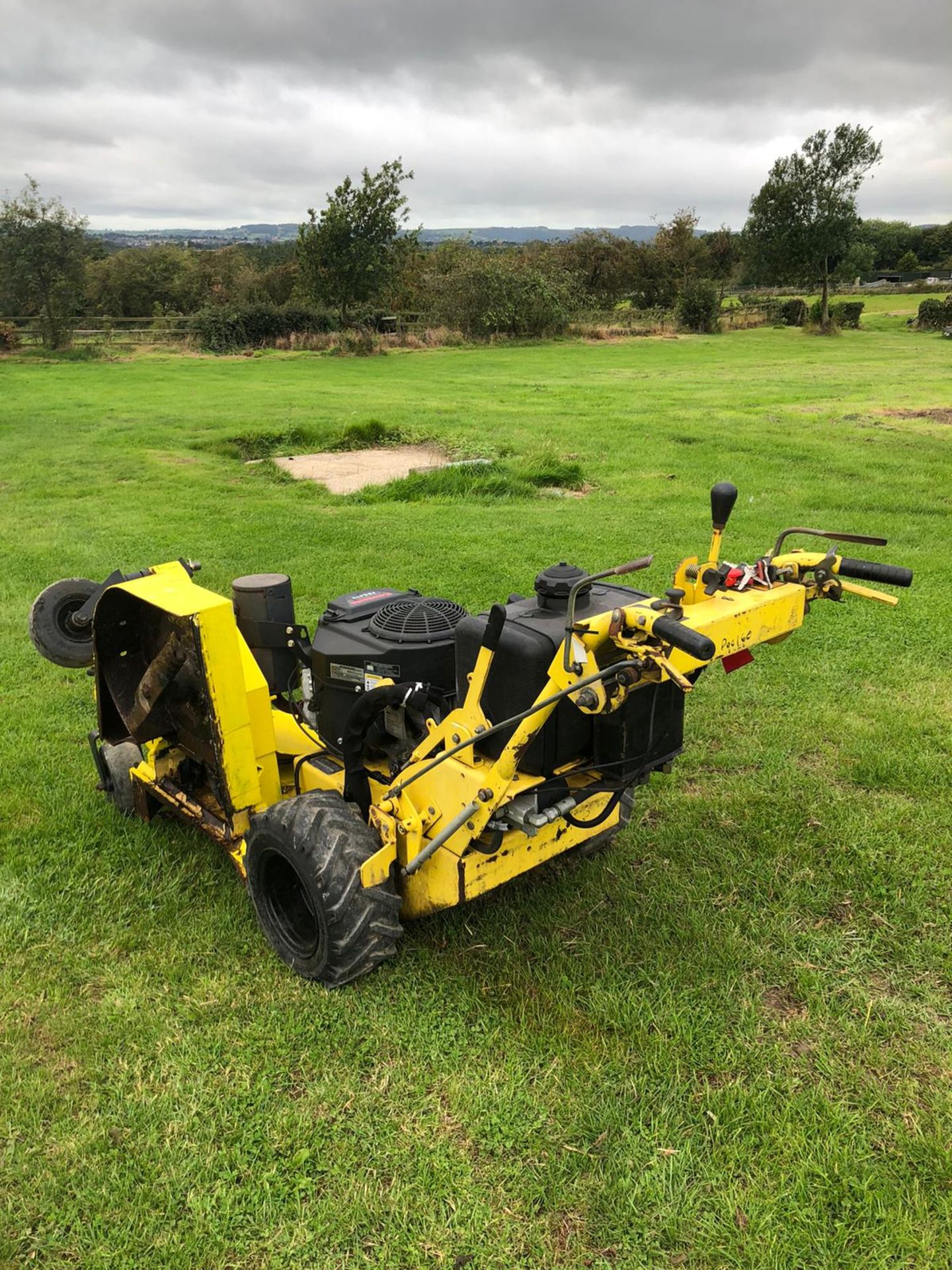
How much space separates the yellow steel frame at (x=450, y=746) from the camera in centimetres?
225

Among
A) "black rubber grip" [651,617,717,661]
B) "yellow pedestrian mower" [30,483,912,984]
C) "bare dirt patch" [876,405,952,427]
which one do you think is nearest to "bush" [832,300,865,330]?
"bare dirt patch" [876,405,952,427]

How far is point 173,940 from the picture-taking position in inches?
123

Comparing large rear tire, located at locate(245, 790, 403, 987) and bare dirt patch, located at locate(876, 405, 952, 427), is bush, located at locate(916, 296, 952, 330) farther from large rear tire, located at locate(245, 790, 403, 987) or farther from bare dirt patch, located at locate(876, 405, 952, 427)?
large rear tire, located at locate(245, 790, 403, 987)

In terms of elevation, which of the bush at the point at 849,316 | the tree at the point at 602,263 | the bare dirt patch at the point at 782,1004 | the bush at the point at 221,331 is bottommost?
the bare dirt patch at the point at 782,1004

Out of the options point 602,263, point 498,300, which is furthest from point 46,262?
point 602,263

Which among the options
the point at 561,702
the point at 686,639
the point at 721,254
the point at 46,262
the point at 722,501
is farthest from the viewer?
the point at 721,254

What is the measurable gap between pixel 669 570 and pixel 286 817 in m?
4.84

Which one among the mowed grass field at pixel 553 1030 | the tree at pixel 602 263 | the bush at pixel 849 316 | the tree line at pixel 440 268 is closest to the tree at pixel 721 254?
the tree line at pixel 440 268

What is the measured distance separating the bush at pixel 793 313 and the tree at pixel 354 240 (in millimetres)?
17140

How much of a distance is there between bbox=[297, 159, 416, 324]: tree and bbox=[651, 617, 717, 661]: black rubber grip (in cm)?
3182

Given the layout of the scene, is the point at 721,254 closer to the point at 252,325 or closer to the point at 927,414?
the point at 252,325

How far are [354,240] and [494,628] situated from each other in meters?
32.0

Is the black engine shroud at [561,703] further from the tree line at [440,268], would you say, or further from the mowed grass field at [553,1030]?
the tree line at [440,268]

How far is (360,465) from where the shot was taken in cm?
1160
